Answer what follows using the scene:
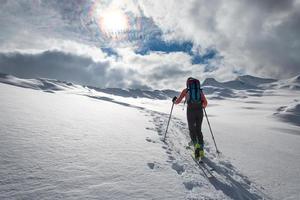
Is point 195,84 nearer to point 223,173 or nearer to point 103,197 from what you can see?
point 223,173

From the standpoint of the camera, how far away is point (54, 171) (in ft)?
13.2

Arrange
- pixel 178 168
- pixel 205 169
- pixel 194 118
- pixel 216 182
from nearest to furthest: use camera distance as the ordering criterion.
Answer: pixel 216 182, pixel 178 168, pixel 205 169, pixel 194 118

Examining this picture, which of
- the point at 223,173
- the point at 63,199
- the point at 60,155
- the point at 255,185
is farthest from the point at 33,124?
the point at 255,185

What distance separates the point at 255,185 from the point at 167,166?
89.4 inches

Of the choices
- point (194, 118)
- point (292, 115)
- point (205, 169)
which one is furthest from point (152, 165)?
point (292, 115)

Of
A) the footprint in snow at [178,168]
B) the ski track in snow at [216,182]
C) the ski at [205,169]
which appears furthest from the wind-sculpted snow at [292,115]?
the footprint in snow at [178,168]

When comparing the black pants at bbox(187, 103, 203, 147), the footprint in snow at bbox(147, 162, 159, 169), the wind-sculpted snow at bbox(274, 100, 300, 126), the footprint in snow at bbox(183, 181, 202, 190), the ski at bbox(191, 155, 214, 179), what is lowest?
the footprint in snow at bbox(183, 181, 202, 190)

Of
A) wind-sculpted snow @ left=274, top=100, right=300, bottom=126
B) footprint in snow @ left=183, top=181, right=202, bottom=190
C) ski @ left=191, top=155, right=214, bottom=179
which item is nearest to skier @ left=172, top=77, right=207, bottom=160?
ski @ left=191, top=155, right=214, bottom=179

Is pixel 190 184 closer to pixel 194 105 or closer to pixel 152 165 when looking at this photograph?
pixel 152 165

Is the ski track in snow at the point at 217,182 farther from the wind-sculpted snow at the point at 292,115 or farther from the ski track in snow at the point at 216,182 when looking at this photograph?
the wind-sculpted snow at the point at 292,115

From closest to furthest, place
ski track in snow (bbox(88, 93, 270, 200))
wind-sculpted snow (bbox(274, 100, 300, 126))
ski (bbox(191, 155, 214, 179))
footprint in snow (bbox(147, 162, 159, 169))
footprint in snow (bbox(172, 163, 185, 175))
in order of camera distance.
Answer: ski track in snow (bbox(88, 93, 270, 200))
footprint in snow (bbox(147, 162, 159, 169))
footprint in snow (bbox(172, 163, 185, 175))
ski (bbox(191, 155, 214, 179))
wind-sculpted snow (bbox(274, 100, 300, 126))

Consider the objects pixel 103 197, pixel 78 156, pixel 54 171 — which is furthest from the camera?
pixel 78 156

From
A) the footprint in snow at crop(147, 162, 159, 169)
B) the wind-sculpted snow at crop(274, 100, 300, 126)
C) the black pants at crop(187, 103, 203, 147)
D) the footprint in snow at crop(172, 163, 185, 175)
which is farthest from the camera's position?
the wind-sculpted snow at crop(274, 100, 300, 126)

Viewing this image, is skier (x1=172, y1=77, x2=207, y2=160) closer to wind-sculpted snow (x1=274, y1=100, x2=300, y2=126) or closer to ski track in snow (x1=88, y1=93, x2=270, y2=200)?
ski track in snow (x1=88, y1=93, x2=270, y2=200)
